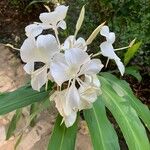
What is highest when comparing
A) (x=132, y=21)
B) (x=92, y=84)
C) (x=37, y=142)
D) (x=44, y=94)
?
(x=92, y=84)

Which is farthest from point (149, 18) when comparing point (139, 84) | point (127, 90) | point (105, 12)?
point (127, 90)

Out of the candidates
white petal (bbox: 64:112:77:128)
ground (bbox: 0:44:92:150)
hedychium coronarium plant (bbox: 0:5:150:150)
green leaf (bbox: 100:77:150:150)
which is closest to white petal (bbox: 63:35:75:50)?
hedychium coronarium plant (bbox: 0:5:150:150)

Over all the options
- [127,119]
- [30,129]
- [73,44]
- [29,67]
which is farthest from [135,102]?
[30,129]

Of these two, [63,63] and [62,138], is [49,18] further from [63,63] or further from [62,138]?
[62,138]

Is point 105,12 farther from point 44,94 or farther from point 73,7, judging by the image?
point 44,94

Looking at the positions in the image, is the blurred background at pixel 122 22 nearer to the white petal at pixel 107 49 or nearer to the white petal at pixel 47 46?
the white petal at pixel 107 49

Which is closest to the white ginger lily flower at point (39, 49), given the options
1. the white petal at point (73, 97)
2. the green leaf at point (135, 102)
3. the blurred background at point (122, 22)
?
Result: the white petal at point (73, 97)
